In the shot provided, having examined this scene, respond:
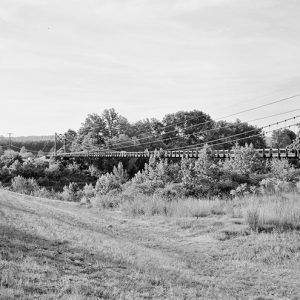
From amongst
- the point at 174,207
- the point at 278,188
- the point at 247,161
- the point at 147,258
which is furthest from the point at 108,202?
the point at 247,161

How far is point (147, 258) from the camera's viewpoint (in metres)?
8.07

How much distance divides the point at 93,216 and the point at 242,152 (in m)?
25.7

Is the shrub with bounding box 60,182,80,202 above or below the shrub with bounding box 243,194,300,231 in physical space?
below

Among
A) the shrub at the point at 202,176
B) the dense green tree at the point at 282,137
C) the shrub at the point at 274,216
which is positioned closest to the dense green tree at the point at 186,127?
the dense green tree at the point at 282,137

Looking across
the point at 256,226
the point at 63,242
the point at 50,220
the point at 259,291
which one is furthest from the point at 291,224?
the point at 50,220

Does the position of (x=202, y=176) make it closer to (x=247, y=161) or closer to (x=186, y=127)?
(x=247, y=161)

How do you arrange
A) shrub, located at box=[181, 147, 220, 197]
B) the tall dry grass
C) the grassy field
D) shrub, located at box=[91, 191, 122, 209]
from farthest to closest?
shrub, located at box=[181, 147, 220, 197]
shrub, located at box=[91, 191, 122, 209]
the tall dry grass
the grassy field

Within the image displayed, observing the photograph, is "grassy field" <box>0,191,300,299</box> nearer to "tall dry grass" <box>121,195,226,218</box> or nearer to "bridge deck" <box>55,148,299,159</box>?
"tall dry grass" <box>121,195,226,218</box>

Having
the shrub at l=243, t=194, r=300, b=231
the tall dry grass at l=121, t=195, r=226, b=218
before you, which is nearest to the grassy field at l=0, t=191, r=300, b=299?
the shrub at l=243, t=194, r=300, b=231

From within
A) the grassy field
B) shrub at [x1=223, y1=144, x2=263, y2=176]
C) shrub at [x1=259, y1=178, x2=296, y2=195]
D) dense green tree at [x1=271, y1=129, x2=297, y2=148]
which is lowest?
the grassy field

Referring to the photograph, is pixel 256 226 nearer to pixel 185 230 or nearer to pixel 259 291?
pixel 185 230

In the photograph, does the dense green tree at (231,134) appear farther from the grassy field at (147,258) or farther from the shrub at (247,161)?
the grassy field at (147,258)

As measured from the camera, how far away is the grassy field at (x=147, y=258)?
5.89 m

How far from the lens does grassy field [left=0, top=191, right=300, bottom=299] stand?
589cm
